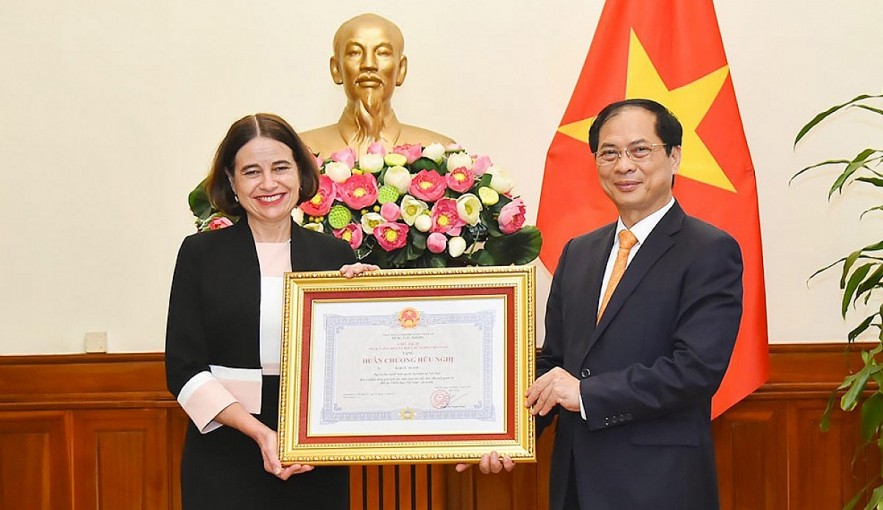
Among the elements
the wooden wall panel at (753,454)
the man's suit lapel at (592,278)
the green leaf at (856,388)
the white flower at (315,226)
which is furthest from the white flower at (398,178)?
the wooden wall panel at (753,454)

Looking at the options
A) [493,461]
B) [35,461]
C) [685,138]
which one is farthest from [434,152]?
[35,461]

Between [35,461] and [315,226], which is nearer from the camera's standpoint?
[315,226]

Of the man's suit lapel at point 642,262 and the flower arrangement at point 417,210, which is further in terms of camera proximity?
the flower arrangement at point 417,210

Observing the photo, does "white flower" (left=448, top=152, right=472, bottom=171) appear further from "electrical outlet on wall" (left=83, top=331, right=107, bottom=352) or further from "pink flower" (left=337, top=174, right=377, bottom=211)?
"electrical outlet on wall" (left=83, top=331, right=107, bottom=352)

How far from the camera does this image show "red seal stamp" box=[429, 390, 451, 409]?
2145 millimetres

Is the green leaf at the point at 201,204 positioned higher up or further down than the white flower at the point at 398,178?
further down

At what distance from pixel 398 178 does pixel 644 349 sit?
843 millimetres

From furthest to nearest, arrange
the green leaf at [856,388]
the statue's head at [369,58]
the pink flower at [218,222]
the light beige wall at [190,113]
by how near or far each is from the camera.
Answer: the light beige wall at [190,113], the statue's head at [369,58], the green leaf at [856,388], the pink flower at [218,222]

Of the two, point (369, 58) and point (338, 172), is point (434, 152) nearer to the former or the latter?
point (338, 172)

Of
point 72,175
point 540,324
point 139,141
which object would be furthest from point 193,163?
point 540,324

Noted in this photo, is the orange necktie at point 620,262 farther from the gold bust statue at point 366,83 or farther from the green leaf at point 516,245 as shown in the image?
the gold bust statue at point 366,83

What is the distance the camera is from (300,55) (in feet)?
13.6

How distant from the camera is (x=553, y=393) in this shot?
207 centimetres

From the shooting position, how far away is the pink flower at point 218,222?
8.25ft
